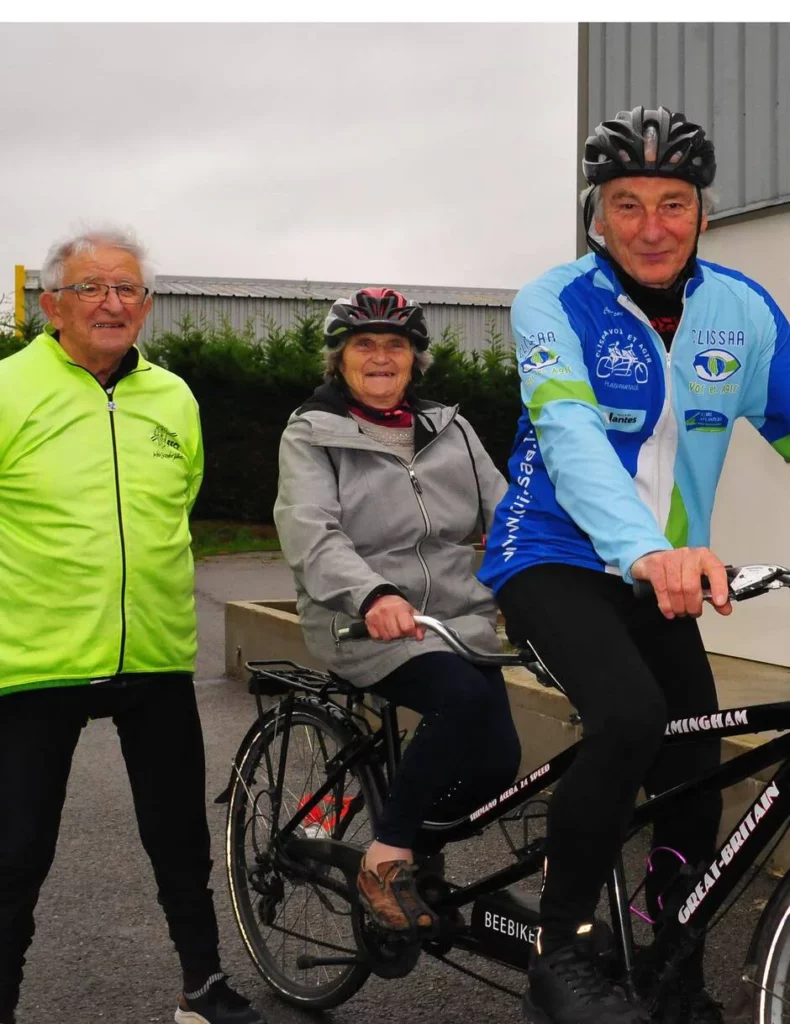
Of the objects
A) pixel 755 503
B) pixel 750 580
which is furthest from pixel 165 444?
pixel 755 503

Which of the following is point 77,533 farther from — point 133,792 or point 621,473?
point 621,473

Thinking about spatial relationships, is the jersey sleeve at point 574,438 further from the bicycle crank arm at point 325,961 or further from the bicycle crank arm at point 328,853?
the bicycle crank arm at point 325,961

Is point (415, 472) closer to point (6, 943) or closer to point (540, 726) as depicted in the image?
point (6, 943)

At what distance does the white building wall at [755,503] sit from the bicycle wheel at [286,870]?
424 cm

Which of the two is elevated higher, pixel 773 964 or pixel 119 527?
pixel 119 527

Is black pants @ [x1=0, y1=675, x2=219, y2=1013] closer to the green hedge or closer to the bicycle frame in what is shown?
the bicycle frame

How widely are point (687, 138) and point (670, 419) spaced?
0.66m

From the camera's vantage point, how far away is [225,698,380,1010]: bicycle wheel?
4086 millimetres

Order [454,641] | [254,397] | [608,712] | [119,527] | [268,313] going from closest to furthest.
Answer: [608,712], [454,641], [119,527], [254,397], [268,313]

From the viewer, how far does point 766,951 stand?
2.87m

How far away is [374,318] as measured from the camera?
4234mm

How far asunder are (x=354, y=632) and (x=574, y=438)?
2.55 feet

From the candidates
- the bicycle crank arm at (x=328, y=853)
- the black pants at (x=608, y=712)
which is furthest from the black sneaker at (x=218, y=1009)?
the black pants at (x=608, y=712)

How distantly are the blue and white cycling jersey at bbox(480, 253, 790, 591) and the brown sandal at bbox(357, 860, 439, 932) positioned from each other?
879 millimetres
